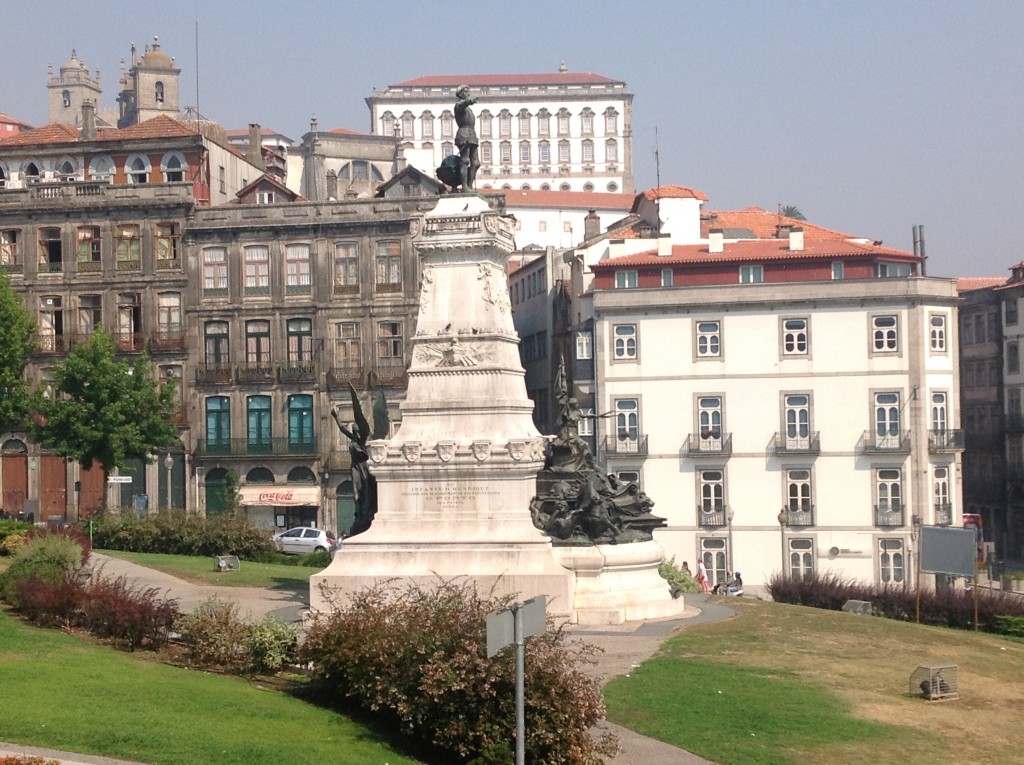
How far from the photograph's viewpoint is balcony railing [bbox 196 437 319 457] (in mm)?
61469

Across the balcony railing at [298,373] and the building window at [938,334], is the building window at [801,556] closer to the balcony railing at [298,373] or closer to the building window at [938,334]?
the building window at [938,334]

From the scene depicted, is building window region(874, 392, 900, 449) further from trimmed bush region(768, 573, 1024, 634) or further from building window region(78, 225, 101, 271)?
building window region(78, 225, 101, 271)

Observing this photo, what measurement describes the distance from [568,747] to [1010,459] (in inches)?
2276

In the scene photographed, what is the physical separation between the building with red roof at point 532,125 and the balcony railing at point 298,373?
80.8m

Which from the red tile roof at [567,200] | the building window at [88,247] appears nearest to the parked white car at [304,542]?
the building window at [88,247]

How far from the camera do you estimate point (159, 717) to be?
56.9 ft

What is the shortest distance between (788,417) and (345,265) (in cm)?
1911

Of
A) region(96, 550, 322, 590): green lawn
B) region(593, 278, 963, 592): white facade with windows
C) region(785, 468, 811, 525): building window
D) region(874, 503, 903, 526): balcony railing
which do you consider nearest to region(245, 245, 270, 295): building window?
region(593, 278, 963, 592): white facade with windows

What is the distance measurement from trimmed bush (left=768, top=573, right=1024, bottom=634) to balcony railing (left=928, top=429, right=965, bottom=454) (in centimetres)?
1917

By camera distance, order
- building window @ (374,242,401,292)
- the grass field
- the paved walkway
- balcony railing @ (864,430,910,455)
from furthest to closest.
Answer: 1. building window @ (374,242,401,292)
2. balcony railing @ (864,430,910,455)
3. the grass field
4. the paved walkway

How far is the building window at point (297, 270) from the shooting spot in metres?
62.8

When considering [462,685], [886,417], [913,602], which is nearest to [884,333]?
[886,417]

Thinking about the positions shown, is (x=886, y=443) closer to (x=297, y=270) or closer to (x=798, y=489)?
(x=798, y=489)

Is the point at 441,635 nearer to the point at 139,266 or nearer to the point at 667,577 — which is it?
the point at 667,577
